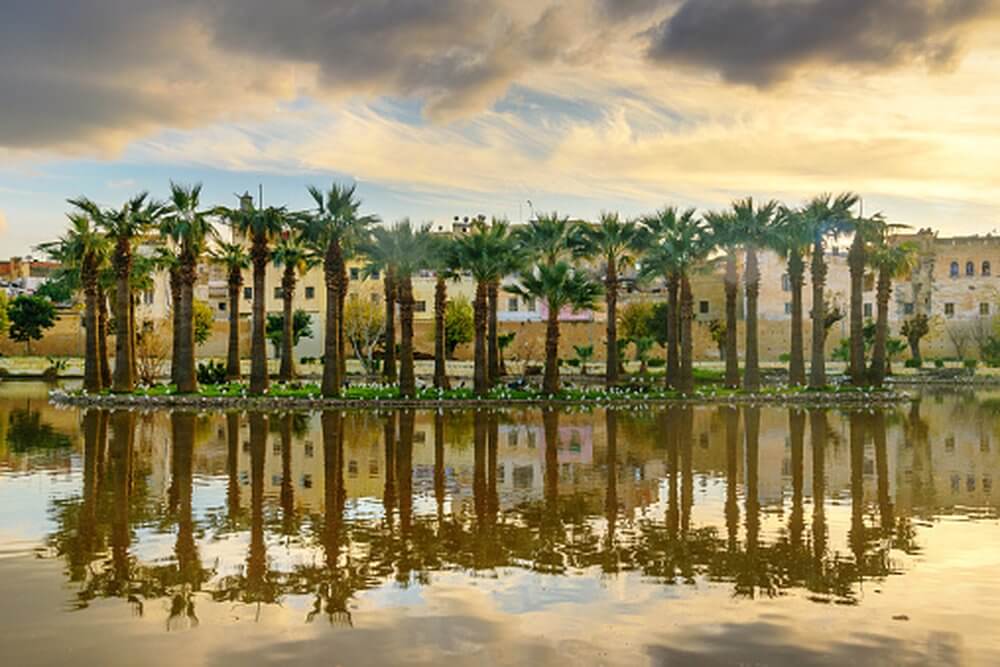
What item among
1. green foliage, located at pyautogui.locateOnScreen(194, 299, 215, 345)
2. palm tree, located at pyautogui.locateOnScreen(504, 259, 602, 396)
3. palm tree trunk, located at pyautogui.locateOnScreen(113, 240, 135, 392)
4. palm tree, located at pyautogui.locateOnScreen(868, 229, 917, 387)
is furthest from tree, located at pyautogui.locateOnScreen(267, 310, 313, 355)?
palm tree, located at pyautogui.locateOnScreen(868, 229, 917, 387)

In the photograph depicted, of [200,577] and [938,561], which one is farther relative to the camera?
[938,561]

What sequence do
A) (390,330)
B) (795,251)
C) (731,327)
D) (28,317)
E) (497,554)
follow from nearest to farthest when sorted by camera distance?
(497,554) → (390,330) → (795,251) → (731,327) → (28,317)

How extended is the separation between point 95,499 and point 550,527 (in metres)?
7.20

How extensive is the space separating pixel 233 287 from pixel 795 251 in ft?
82.6

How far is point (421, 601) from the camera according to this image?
10.1 metres

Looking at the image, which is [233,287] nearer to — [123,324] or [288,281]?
[288,281]

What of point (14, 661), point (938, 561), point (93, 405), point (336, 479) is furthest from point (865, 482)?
point (93, 405)

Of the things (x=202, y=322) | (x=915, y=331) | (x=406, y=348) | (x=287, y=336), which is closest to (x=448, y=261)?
(x=406, y=348)

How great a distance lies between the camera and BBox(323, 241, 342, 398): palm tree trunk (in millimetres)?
38531

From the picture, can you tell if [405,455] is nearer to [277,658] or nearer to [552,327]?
[277,658]

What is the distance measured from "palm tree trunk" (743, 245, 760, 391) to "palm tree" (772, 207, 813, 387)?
1460 millimetres

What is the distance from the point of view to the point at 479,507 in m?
15.8

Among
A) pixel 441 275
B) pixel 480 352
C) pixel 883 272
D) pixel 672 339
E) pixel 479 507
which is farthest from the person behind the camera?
pixel 883 272

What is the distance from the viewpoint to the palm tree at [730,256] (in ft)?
147
